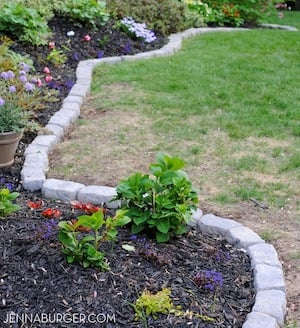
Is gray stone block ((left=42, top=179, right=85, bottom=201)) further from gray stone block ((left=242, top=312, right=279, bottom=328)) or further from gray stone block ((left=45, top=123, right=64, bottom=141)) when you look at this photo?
gray stone block ((left=242, top=312, right=279, bottom=328))

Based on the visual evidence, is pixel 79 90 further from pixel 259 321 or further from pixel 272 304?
pixel 259 321

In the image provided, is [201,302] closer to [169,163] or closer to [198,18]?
[169,163]

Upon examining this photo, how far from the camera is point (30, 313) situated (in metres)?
2.75

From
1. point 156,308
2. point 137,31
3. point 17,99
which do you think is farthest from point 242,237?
point 137,31

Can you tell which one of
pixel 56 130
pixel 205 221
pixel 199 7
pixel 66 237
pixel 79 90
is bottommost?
pixel 199 7

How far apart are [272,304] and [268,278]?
0.73 ft

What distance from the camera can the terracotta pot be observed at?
4336 mm

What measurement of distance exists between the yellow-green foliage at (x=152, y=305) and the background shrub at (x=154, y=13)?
6560mm

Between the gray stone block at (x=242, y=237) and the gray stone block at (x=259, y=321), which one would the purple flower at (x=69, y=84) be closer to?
the gray stone block at (x=242, y=237)

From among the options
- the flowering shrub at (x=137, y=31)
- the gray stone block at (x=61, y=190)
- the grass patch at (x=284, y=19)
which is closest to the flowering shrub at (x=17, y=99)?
the gray stone block at (x=61, y=190)

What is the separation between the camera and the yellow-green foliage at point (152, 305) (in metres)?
2.77

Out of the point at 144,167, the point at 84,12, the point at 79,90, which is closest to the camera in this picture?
the point at 144,167

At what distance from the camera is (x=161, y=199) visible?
3316 mm

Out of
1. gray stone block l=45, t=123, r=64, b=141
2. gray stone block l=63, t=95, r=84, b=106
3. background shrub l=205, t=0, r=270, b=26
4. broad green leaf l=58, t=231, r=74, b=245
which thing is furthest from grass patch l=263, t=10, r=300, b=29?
broad green leaf l=58, t=231, r=74, b=245
